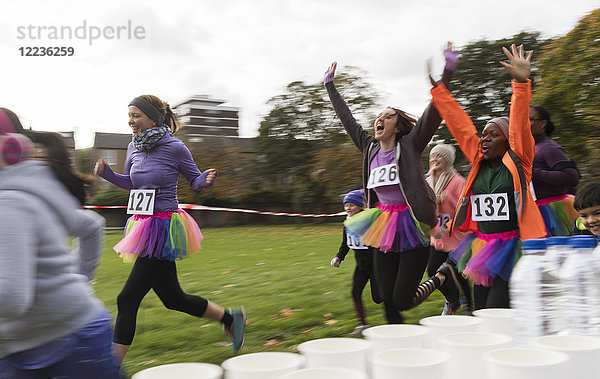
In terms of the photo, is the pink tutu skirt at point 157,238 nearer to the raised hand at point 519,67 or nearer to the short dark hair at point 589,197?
the raised hand at point 519,67

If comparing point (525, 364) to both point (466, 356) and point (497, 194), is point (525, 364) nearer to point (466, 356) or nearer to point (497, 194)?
point (466, 356)

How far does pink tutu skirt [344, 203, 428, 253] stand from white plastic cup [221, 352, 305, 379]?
8.69ft

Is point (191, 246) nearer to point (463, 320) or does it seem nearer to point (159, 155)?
point (159, 155)

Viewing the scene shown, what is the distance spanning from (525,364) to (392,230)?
112 inches

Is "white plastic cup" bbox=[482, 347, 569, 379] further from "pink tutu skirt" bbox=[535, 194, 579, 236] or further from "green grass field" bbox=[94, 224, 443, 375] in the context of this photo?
"pink tutu skirt" bbox=[535, 194, 579, 236]

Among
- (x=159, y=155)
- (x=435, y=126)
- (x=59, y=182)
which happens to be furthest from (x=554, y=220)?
(x=59, y=182)

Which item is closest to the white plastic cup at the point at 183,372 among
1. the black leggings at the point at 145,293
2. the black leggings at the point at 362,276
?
the black leggings at the point at 145,293

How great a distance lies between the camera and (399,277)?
4.05 metres

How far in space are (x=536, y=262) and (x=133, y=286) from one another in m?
2.75

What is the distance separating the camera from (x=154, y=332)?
5340mm

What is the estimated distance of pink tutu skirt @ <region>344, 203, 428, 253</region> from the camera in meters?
4.03

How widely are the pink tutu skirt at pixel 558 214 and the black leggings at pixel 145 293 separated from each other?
301 centimetres

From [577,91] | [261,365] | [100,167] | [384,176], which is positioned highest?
[577,91]

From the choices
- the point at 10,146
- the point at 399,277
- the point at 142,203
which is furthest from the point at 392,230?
the point at 10,146
